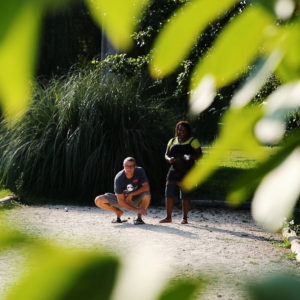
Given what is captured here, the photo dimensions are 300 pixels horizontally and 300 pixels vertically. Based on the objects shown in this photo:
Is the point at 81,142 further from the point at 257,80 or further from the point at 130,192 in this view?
the point at 257,80

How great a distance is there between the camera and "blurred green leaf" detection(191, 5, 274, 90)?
0.22 meters

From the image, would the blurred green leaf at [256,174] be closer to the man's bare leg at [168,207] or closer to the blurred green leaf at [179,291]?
the blurred green leaf at [179,291]

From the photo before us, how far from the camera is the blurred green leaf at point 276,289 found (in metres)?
0.18

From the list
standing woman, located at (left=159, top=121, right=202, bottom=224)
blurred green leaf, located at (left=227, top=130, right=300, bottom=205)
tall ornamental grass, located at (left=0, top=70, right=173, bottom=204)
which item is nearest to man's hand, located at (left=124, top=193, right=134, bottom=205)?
standing woman, located at (left=159, top=121, right=202, bottom=224)

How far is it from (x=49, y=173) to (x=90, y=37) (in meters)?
8.39

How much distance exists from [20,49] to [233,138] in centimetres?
8

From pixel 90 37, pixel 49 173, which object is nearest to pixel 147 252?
pixel 49 173

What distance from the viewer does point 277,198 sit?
174mm

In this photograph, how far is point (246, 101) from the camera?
221 millimetres

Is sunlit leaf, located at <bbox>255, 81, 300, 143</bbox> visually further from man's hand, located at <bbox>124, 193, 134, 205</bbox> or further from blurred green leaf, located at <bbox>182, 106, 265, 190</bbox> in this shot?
man's hand, located at <bbox>124, 193, 134, 205</bbox>

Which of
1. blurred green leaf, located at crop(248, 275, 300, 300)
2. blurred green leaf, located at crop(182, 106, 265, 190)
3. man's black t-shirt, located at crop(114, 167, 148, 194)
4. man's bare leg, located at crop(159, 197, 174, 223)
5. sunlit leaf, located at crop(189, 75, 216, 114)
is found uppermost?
sunlit leaf, located at crop(189, 75, 216, 114)

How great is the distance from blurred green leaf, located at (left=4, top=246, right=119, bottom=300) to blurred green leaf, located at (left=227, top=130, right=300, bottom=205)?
0.23 ft

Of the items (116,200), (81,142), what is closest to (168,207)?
(116,200)

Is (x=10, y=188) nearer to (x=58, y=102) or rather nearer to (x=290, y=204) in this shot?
(x=58, y=102)
